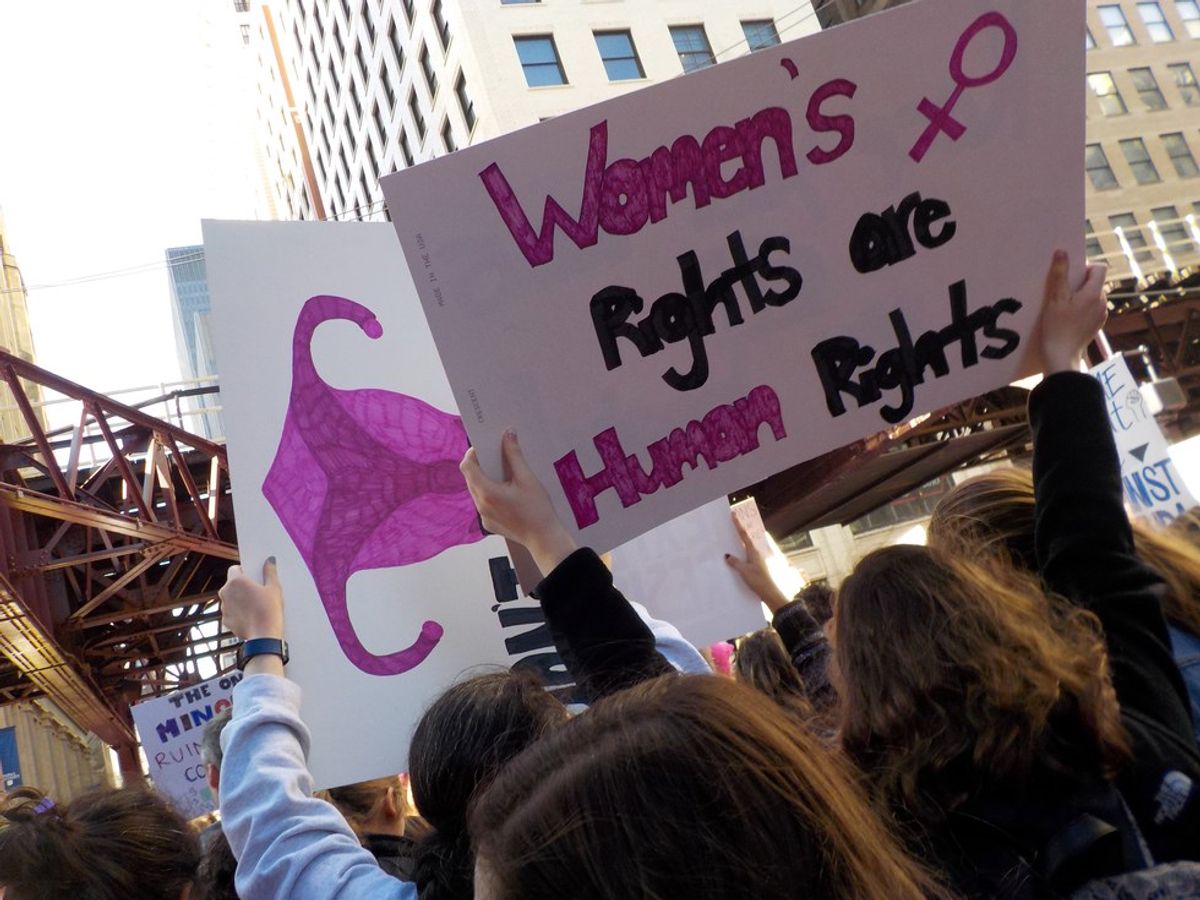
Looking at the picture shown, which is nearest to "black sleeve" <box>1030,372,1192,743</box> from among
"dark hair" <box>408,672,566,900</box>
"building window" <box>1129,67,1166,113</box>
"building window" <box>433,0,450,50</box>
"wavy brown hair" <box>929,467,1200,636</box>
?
"wavy brown hair" <box>929,467,1200,636</box>

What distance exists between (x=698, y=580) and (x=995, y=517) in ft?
6.15

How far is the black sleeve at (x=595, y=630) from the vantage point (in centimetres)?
167

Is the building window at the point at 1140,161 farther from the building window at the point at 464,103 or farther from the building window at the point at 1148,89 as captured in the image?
the building window at the point at 464,103

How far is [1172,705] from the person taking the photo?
1.58m

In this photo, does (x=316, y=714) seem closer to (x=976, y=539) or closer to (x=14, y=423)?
(x=976, y=539)

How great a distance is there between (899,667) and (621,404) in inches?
33.7

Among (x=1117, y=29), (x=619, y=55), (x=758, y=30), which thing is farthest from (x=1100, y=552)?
(x=1117, y=29)

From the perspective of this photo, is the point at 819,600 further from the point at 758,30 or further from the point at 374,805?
the point at 758,30

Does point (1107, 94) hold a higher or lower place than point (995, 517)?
higher

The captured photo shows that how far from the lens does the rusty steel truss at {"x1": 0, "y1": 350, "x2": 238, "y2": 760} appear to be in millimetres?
10680

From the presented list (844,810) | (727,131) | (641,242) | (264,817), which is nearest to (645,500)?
(641,242)

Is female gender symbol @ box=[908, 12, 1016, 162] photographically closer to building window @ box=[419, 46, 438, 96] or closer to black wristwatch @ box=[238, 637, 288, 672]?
black wristwatch @ box=[238, 637, 288, 672]

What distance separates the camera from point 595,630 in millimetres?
1717

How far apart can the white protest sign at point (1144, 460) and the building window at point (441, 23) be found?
29.8 m
